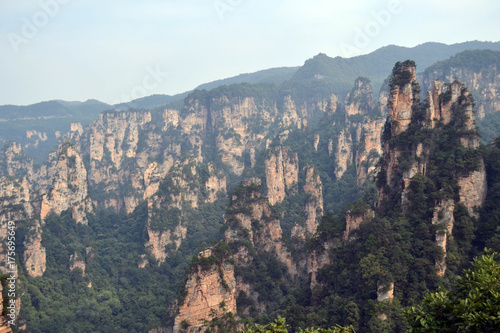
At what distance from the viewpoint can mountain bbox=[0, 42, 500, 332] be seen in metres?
31.6

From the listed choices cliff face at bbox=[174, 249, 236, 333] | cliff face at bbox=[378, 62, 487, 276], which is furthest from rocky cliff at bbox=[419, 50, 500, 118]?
cliff face at bbox=[174, 249, 236, 333]

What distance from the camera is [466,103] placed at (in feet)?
117

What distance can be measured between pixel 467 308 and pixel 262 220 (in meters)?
39.4

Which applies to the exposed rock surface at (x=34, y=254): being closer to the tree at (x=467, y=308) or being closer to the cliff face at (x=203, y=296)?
the cliff face at (x=203, y=296)

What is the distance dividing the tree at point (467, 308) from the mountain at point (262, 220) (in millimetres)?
13246

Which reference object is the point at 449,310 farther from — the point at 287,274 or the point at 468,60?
the point at 468,60

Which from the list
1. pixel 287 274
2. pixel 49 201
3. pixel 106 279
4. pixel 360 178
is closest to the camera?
pixel 287 274

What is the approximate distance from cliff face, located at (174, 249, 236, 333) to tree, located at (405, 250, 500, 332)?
75.5 ft

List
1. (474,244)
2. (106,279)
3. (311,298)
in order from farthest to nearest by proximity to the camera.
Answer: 1. (106,279)
2. (311,298)
3. (474,244)

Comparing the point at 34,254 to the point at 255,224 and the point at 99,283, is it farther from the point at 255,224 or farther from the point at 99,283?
the point at 255,224

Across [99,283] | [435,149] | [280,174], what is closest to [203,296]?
[435,149]

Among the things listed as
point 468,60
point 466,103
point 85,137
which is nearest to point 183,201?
point 466,103

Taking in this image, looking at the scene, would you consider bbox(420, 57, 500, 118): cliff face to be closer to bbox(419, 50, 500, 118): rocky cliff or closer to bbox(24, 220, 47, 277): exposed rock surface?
bbox(419, 50, 500, 118): rocky cliff

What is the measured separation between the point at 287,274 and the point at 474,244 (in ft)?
72.6
